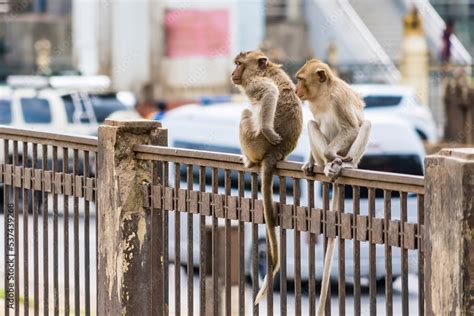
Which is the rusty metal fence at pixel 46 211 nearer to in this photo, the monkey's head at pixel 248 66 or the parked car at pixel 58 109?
the monkey's head at pixel 248 66

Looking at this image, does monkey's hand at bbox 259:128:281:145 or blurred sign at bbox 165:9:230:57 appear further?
blurred sign at bbox 165:9:230:57

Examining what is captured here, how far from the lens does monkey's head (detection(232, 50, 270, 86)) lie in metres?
7.59

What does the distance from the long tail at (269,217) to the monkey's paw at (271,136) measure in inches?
18.3

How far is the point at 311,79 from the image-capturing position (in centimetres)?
721

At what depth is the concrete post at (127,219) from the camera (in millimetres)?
7078

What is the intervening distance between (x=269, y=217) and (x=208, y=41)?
3232 cm

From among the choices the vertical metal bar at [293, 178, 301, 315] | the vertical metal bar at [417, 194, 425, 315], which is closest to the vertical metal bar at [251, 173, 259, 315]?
the vertical metal bar at [293, 178, 301, 315]

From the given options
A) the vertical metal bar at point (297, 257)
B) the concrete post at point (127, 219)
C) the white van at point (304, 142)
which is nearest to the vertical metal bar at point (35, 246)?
the concrete post at point (127, 219)

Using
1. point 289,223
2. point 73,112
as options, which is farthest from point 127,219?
point 73,112

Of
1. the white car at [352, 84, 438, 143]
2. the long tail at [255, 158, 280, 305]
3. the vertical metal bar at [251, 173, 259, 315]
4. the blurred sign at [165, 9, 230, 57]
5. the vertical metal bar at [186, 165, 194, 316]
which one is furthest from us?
the blurred sign at [165, 9, 230, 57]

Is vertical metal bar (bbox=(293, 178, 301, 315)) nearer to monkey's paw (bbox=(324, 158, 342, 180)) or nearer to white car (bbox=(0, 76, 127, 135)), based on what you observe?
monkey's paw (bbox=(324, 158, 342, 180))

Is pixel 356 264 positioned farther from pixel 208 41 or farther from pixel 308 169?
pixel 208 41

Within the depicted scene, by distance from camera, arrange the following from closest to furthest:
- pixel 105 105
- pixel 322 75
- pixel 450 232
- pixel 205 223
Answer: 1. pixel 450 232
2. pixel 205 223
3. pixel 322 75
4. pixel 105 105

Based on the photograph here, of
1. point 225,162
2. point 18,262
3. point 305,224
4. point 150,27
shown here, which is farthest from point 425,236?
point 150,27
